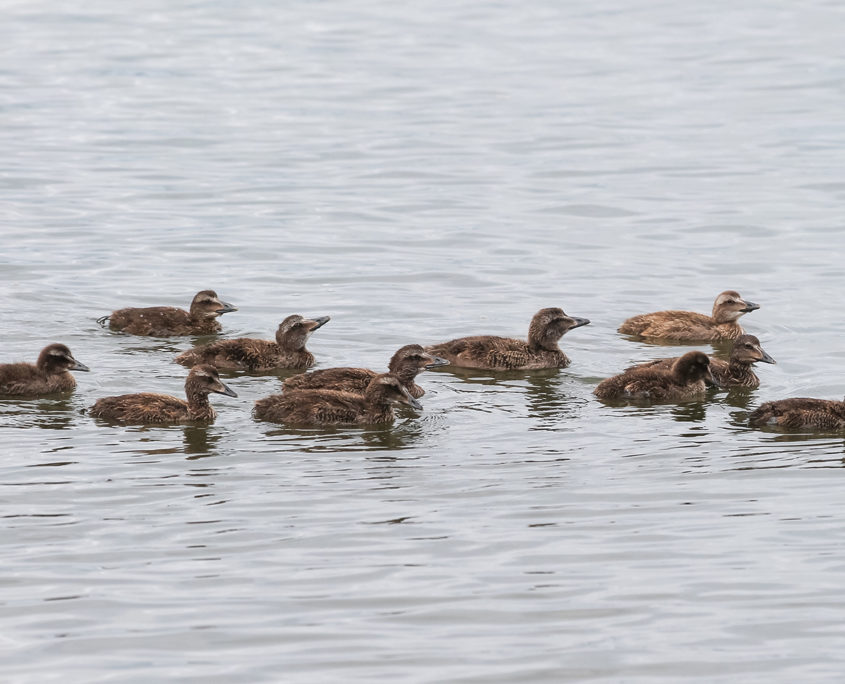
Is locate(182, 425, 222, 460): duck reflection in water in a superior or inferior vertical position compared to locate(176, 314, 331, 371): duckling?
inferior

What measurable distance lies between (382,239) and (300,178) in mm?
5063

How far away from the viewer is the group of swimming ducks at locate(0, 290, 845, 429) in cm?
1366

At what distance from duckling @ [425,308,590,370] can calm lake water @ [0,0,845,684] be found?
0.65 ft

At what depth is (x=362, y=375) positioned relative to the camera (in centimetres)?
1475

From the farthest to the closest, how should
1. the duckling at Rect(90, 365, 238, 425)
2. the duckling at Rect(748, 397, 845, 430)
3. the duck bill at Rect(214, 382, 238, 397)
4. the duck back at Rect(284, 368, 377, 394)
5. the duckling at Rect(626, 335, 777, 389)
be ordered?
the duckling at Rect(626, 335, 777, 389) < the duck back at Rect(284, 368, 377, 394) < the duck bill at Rect(214, 382, 238, 397) < the duckling at Rect(90, 365, 238, 425) < the duckling at Rect(748, 397, 845, 430)

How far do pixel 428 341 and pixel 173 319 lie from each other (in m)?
2.67

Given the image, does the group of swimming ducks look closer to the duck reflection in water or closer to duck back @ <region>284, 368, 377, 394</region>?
duck back @ <region>284, 368, 377, 394</region>

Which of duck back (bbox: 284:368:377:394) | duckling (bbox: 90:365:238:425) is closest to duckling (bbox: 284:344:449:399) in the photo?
duck back (bbox: 284:368:377:394)

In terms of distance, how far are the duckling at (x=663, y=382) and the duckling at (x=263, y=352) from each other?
2.99m

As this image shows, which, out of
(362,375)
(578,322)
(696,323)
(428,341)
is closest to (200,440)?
(362,375)

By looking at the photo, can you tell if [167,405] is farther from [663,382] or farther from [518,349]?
[663,382]

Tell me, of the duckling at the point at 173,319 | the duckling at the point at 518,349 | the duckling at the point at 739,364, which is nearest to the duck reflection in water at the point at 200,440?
the duckling at the point at 518,349

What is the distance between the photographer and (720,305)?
58.4 feet

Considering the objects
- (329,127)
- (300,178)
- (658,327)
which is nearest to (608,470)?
(658,327)
